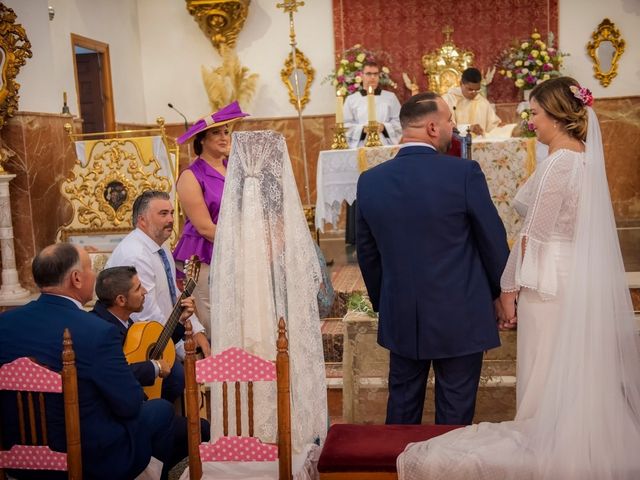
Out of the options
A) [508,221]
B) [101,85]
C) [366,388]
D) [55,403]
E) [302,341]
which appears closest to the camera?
[55,403]

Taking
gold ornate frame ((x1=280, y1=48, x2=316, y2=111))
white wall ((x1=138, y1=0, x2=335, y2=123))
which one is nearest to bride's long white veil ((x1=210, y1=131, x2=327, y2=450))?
gold ornate frame ((x1=280, y1=48, x2=316, y2=111))

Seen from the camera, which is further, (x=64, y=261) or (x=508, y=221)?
(x=508, y=221)

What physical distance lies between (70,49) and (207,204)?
550 centimetres

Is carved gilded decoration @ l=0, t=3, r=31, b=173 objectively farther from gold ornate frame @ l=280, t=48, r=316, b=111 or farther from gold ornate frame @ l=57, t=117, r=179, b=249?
gold ornate frame @ l=280, t=48, r=316, b=111

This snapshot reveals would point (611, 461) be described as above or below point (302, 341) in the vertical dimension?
below

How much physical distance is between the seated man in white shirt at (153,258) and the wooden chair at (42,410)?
145cm

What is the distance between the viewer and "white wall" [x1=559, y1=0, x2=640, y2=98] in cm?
998

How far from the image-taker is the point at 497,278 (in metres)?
3.21

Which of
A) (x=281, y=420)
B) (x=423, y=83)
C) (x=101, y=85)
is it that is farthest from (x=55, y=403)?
(x=423, y=83)

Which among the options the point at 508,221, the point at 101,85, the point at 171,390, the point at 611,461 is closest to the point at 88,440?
the point at 171,390

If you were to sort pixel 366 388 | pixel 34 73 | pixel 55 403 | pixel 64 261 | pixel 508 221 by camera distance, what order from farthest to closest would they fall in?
pixel 34 73, pixel 508 221, pixel 366 388, pixel 64 261, pixel 55 403

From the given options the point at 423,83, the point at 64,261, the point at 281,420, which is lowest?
the point at 281,420

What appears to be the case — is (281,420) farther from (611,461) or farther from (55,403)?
(611,461)

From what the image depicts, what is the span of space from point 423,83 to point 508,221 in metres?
4.46
